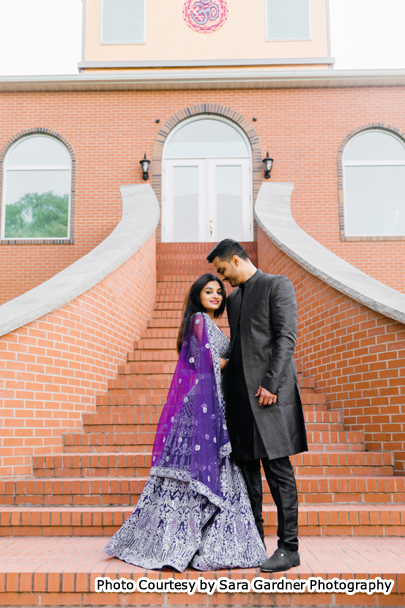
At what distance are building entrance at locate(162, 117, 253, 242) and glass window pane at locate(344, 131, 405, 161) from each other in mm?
2070

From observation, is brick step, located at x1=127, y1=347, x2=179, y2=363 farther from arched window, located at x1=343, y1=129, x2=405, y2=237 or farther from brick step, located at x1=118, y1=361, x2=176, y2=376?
arched window, located at x1=343, y1=129, x2=405, y2=237

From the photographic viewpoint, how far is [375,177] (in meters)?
10.9

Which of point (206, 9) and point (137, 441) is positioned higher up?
point (206, 9)

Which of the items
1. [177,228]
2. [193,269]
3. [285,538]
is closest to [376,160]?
[177,228]

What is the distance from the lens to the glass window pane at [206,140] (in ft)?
36.2

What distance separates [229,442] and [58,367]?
2.00 meters

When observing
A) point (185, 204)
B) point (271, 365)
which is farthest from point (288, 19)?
point (271, 365)

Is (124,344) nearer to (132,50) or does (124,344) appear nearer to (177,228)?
(177,228)

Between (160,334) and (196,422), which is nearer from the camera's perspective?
(196,422)

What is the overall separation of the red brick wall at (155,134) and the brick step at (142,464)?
6569mm

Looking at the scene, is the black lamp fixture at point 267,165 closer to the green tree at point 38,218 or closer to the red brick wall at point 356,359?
the green tree at point 38,218

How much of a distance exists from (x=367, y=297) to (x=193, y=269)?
14.5 feet

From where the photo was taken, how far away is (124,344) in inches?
231

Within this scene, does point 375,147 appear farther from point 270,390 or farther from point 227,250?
point 270,390
